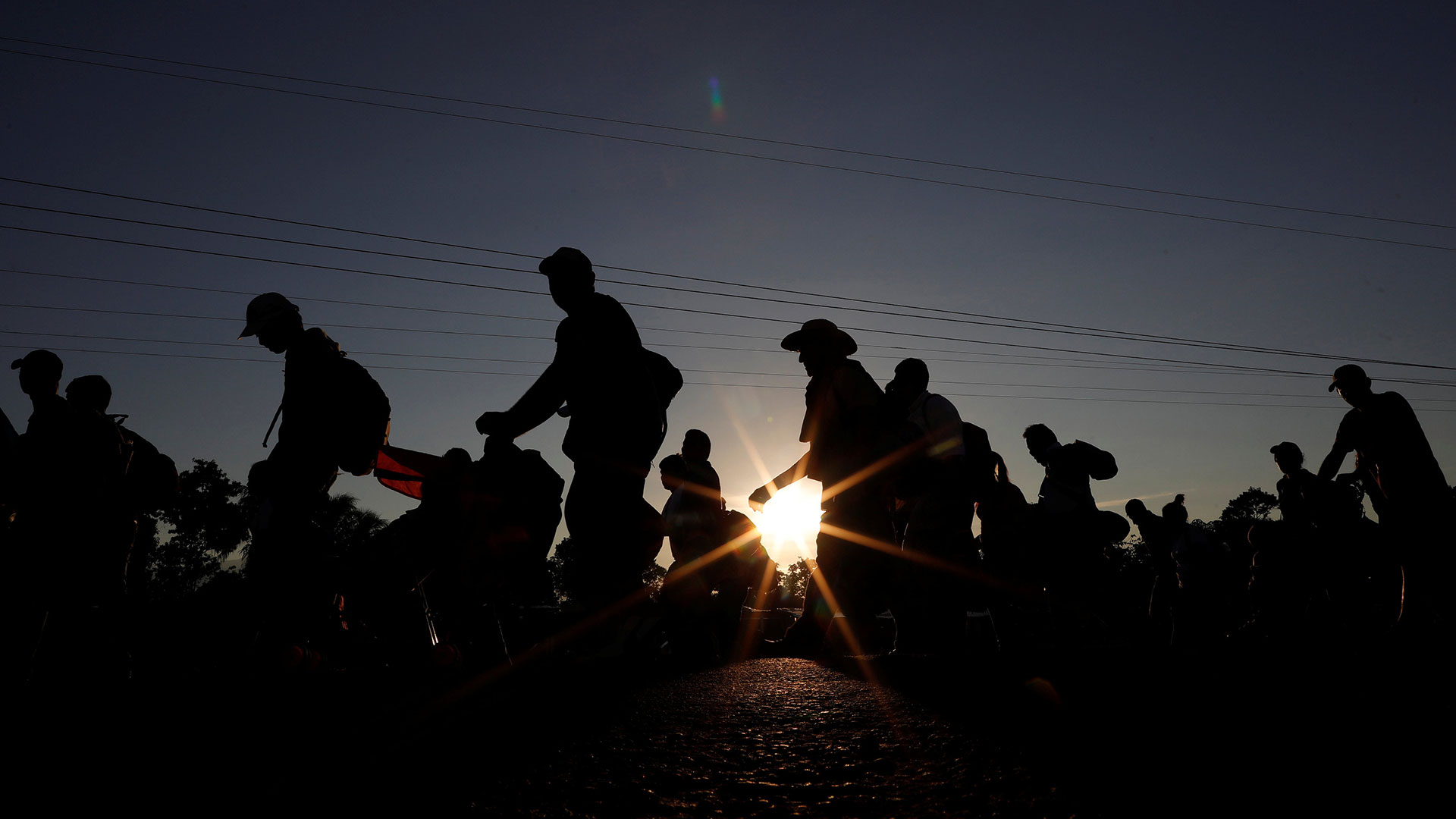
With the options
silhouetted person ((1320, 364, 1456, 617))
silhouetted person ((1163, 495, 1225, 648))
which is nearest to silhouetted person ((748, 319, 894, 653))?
silhouetted person ((1320, 364, 1456, 617))

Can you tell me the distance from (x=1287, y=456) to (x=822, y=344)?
5876 mm

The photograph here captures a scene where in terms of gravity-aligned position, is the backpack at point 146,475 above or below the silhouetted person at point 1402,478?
above

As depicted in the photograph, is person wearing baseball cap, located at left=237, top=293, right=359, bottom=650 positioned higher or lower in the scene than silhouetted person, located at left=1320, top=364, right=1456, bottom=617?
higher

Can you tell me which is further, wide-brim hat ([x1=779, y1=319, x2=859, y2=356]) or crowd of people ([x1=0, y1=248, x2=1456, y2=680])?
wide-brim hat ([x1=779, y1=319, x2=859, y2=356])

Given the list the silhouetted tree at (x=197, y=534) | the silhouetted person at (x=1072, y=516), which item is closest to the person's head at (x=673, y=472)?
the silhouetted person at (x=1072, y=516)

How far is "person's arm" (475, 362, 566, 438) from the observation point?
4164 mm

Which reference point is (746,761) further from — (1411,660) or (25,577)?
(25,577)

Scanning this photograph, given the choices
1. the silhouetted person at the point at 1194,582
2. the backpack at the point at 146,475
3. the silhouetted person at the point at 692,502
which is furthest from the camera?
the silhouetted person at the point at 1194,582

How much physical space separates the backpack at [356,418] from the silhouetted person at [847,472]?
2.31 meters

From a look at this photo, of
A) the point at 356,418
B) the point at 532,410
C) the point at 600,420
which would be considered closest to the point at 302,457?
the point at 356,418

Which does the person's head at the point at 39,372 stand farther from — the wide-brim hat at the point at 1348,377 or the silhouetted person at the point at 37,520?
the wide-brim hat at the point at 1348,377

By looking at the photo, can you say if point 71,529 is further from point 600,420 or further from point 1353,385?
point 1353,385

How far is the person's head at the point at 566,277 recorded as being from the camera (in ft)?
14.0

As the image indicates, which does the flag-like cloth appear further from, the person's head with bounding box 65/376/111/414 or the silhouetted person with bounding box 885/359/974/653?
the silhouetted person with bounding box 885/359/974/653
